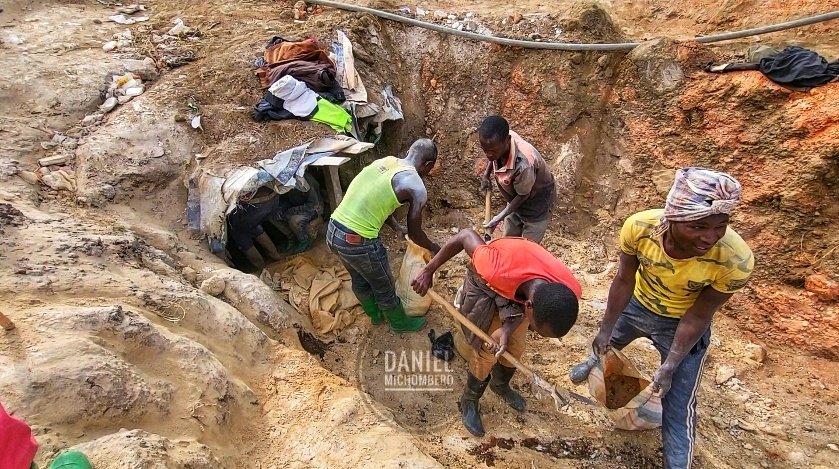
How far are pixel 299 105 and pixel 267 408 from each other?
2859 mm

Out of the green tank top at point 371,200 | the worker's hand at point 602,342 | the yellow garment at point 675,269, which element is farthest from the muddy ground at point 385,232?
the yellow garment at point 675,269

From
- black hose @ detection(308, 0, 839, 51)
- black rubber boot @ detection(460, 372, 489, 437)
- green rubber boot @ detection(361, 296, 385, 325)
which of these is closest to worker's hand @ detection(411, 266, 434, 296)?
black rubber boot @ detection(460, 372, 489, 437)

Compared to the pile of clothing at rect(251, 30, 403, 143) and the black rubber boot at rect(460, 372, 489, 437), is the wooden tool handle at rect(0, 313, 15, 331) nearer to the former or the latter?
the black rubber boot at rect(460, 372, 489, 437)

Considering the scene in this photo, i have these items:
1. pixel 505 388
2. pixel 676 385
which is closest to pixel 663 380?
pixel 676 385

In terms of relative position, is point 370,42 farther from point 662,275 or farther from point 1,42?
point 662,275

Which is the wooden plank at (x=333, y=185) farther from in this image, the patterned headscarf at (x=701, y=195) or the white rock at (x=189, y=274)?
the patterned headscarf at (x=701, y=195)

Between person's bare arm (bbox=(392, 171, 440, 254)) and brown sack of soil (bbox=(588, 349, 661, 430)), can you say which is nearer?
brown sack of soil (bbox=(588, 349, 661, 430))

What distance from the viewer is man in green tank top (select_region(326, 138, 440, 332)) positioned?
11.2 ft

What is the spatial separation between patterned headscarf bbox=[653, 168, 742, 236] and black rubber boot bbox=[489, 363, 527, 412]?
5.64 feet

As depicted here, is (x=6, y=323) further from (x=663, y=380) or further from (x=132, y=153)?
(x=663, y=380)

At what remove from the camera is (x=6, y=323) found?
2.28 metres

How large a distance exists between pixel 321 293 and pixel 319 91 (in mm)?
1985

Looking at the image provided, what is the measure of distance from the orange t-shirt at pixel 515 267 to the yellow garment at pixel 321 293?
191 cm

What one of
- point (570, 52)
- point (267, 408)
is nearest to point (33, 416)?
point (267, 408)
